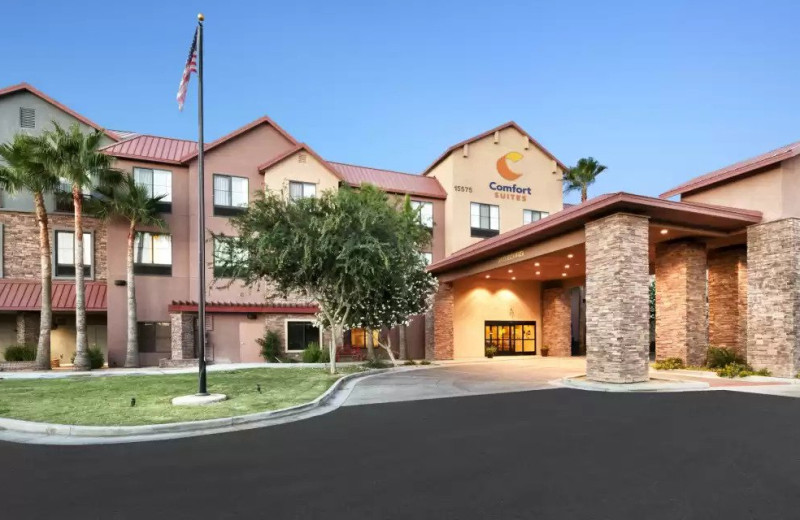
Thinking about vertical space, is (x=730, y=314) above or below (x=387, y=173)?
below

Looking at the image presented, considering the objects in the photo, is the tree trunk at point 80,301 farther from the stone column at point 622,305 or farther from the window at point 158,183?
the stone column at point 622,305

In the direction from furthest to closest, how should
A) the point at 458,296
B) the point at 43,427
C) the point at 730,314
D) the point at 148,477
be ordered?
the point at 458,296
the point at 730,314
the point at 43,427
the point at 148,477

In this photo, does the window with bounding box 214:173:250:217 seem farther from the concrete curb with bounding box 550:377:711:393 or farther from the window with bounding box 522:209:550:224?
the concrete curb with bounding box 550:377:711:393

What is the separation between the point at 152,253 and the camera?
2592 cm

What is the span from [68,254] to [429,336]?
2091cm

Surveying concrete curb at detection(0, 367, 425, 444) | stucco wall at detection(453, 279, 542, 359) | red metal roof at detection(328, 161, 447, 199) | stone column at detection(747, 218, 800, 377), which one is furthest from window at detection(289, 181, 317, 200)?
stone column at detection(747, 218, 800, 377)

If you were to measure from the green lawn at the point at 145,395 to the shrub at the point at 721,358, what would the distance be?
15.1 m

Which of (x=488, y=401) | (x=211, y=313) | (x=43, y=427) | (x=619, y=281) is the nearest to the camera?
(x=43, y=427)

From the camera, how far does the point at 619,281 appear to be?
50.4ft

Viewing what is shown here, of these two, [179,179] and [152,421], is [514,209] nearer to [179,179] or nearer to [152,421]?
[179,179]

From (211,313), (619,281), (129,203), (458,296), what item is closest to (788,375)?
(619,281)

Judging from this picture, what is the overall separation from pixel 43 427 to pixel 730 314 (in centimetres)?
2487

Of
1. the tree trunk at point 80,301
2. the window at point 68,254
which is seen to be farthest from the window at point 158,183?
the window at point 68,254

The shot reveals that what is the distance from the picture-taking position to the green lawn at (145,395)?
10.5 metres
